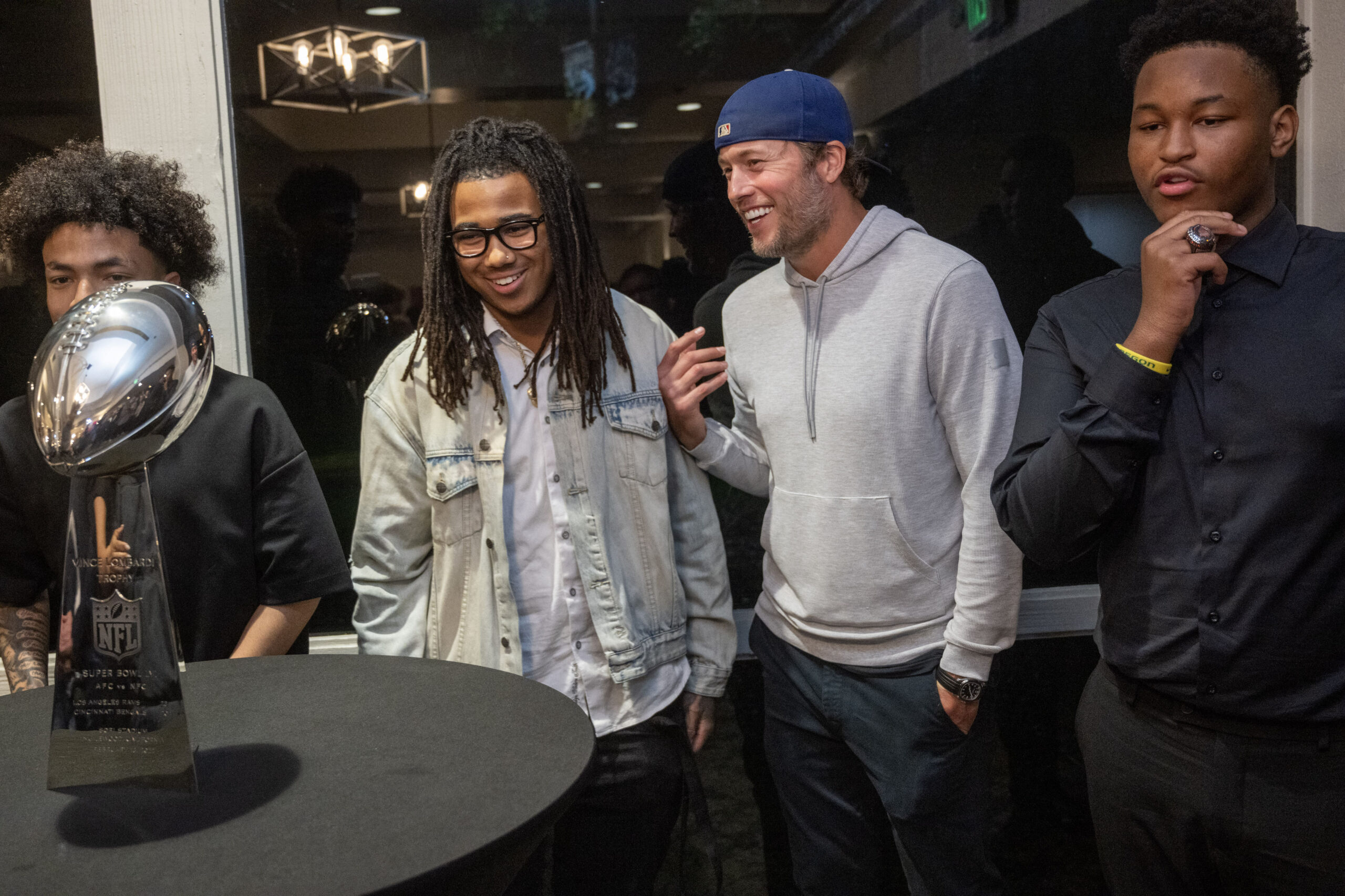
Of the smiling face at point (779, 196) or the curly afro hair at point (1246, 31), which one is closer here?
the curly afro hair at point (1246, 31)

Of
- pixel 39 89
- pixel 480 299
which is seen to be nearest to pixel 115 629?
pixel 480 299

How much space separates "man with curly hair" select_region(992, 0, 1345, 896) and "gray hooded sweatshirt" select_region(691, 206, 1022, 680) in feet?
A: 0.88

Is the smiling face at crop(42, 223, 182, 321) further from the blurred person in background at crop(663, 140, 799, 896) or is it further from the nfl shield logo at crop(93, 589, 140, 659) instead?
the blurred person in background at crop(663, 140, 799, 896)

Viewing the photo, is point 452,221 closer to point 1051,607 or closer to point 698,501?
point 698,501

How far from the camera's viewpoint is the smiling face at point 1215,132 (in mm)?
1597

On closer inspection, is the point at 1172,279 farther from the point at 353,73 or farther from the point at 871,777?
the point at 353,73

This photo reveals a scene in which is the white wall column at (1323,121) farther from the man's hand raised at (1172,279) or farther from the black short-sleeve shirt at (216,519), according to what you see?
the black short-sleeve shirt at (216,519)

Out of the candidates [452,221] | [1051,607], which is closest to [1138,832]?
[1051,607]

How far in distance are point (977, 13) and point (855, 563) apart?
167cm

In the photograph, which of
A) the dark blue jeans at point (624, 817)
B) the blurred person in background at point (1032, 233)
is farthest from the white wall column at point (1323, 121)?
the dark blue jeans at point (624, 817)

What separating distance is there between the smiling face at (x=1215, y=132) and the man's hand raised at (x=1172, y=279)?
90 millimetres

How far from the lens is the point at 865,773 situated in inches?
86.2

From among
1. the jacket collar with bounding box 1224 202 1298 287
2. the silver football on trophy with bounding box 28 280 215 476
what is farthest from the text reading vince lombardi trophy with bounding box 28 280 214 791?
the jacket collar with bounding box 1224 202 1298 287

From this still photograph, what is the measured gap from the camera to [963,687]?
1.96 m
